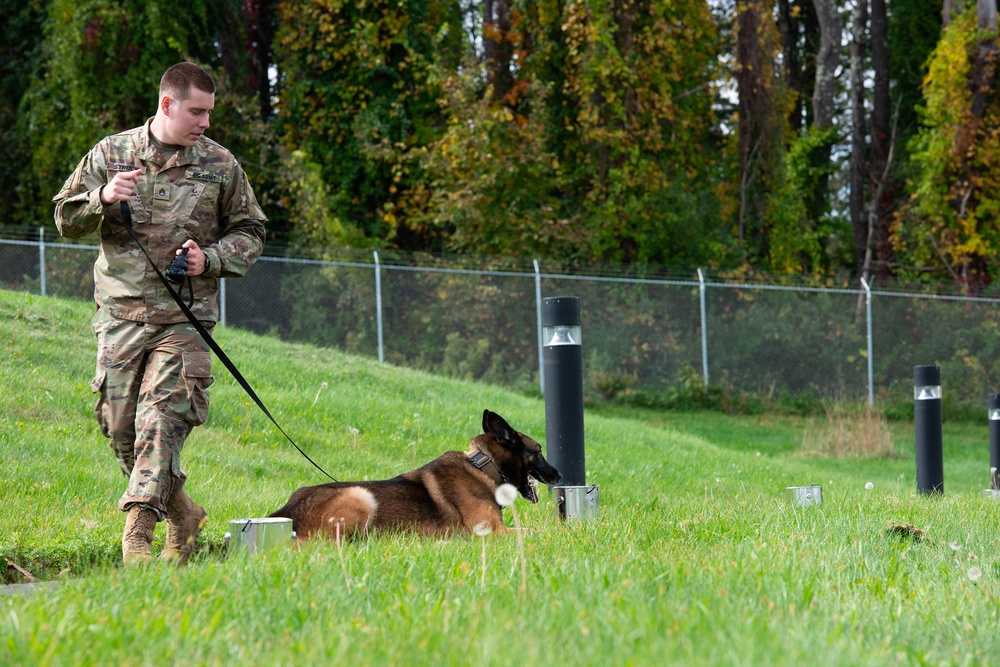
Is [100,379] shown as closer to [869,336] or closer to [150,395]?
[150,395]

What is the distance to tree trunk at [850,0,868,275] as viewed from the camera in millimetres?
27078

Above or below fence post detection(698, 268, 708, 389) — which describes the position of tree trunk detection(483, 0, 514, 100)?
above

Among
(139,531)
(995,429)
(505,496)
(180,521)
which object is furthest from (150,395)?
(995,429)

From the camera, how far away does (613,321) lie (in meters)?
18.7

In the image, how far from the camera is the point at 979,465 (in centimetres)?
1523

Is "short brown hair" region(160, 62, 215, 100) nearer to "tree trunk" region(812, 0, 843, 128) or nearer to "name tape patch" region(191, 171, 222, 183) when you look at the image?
"name tape patch" region(191, 171, 222, 183)

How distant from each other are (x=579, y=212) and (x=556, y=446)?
17.4 meters

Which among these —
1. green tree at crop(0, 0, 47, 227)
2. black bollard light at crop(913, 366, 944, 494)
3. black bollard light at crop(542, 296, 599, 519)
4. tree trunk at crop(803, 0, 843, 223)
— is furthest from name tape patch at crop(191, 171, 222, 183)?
tree trunk at crop(803, 0, 843, 223)

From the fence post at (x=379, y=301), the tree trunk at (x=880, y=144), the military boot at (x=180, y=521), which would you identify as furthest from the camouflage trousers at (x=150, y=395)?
the tree trunk at (x=880, y=144)

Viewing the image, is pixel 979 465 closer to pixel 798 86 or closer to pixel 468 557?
pixel 468 557

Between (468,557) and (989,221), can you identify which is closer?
Answer: (468,557)

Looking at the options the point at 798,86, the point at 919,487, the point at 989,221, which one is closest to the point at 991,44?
→ the point at 989,221

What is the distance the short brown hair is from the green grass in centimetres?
202

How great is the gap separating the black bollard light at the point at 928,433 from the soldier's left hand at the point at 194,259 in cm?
580
